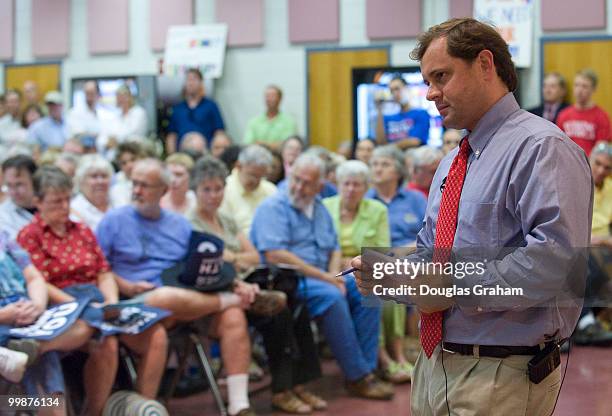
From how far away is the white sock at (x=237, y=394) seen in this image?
4406mm

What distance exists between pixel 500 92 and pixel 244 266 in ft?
10.4

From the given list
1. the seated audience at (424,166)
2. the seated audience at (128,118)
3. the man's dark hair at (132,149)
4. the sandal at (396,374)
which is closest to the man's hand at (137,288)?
the sandal at (396,374)

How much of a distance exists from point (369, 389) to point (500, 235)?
320 centimetres

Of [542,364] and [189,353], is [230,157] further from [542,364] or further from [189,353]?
[542,364]

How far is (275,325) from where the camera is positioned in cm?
474

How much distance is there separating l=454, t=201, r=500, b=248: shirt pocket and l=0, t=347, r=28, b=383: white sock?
2.13 meters

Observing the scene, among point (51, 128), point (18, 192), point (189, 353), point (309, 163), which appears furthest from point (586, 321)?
point (51, 128)

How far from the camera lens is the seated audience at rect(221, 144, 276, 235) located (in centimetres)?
584

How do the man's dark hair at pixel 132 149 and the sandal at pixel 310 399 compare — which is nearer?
the sandal at pixel 310 399

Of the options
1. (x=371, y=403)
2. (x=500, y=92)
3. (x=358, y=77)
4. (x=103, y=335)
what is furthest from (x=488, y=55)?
(x=358, y=77)

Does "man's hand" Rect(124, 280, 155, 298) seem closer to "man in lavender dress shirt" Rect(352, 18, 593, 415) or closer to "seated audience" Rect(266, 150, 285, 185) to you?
"man in lavender dress shirt" Rect(352, 18, 593, 415)

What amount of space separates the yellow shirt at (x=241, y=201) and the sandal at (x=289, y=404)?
1343 mm

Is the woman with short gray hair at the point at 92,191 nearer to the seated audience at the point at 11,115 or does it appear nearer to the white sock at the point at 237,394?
the white sock at the point at 237,394

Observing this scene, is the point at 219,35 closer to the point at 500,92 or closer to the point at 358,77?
the point at 358,77
